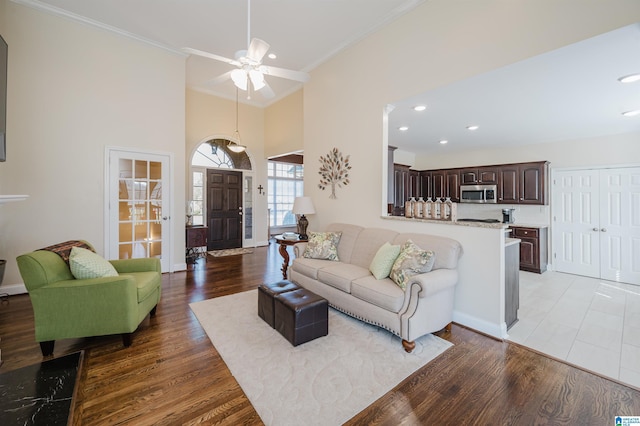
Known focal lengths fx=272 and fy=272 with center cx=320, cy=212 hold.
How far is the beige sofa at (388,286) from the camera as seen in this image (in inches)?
95.3

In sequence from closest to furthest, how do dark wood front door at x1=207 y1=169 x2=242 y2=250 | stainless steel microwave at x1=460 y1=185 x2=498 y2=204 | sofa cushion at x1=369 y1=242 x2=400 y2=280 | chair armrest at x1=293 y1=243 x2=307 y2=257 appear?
sofa cushion at x1=369 y1=242 x2=400 y2=280 → chair armrest at x1=293 y1=243 x2=307 y2=257 → stainless steel microwave at x1=460 y1=185 x2=498 y2=204 → dark wood front door at x1=207 y1=169 x2=242 y2=250

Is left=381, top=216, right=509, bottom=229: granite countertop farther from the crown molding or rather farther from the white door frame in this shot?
the crown molding

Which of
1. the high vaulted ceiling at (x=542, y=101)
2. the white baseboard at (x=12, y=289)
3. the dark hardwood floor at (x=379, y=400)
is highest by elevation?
the high vaulted ceiling at (x=542, y=101)

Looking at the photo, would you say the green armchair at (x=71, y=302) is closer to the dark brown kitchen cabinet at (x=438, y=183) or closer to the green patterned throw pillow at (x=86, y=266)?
the green patterned throw pillow at (x=86, y=266)

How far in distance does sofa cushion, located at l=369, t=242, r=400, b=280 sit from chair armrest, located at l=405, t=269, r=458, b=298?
1.30 feet

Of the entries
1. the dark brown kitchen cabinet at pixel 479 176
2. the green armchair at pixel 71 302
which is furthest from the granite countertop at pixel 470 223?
the dark brown kitchen cabinet at pixel 479 176

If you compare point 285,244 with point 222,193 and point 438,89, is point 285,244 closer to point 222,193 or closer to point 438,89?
point 438,89

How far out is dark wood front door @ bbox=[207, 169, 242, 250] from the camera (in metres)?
6.76

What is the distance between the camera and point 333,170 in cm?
452

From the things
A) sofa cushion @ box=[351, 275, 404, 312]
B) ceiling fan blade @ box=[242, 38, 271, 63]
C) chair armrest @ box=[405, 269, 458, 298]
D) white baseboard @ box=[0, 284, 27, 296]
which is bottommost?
white baseboard @ box=[0, 284, 27, 296]

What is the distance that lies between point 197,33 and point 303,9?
179cm

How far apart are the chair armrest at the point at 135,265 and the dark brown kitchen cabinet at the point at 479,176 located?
6.50 m

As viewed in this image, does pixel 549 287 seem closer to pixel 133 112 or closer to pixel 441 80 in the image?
pixel 441 80

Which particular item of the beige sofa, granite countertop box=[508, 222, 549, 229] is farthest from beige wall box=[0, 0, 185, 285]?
granite countertop box=[508, 222, 549, 229]
